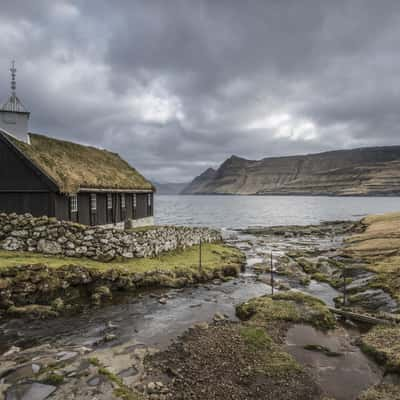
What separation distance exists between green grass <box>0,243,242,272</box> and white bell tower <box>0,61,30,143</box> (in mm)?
13034

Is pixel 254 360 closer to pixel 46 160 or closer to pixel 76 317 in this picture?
pixel 76 317

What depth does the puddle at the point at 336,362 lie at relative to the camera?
31.3 feet

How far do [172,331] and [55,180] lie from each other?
16724mm

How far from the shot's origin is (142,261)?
2216 cm

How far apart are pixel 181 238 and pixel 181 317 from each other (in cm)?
1413

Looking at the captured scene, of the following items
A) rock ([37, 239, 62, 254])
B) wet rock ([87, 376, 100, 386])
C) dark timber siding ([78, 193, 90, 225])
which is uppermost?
dark timber siding ([78, 193, 90, 225])

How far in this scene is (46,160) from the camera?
25453mm

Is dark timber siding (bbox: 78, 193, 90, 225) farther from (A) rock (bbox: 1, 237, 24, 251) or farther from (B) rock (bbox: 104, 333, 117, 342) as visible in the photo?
(B) rock (bbox: 104, 333, 117, 342)

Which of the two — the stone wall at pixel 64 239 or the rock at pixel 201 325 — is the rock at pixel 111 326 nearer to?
the rock at pixel 201 325

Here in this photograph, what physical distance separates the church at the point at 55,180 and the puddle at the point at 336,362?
20.5 metres

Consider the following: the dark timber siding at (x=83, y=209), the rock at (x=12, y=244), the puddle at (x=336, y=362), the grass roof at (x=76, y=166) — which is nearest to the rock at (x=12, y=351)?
the rock at (x=12, y=244)

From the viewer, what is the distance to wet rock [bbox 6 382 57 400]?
27.8 ft

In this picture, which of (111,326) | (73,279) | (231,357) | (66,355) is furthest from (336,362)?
(73,279)

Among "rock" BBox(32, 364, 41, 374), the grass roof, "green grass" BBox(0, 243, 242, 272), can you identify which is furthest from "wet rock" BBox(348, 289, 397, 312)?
the grass roof
